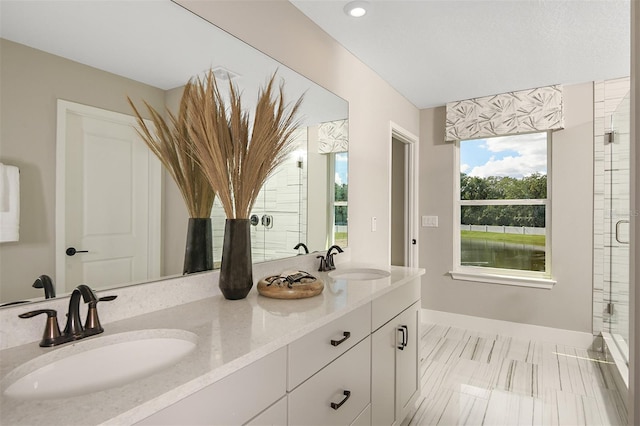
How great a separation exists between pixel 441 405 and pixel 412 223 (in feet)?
6.65

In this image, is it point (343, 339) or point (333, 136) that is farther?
point (333, 136)

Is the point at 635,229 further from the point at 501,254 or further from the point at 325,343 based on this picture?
the point at 501,254

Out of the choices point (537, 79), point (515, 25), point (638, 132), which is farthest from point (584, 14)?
point (638, 132)

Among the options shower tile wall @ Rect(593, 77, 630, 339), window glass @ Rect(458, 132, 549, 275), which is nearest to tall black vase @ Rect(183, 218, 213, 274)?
window glass @ Rect(458, 132, 549, 275)

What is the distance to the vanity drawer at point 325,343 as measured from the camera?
3.37 feet

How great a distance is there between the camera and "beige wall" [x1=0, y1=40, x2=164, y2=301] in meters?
0.88

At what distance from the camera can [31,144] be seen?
921 millimetres

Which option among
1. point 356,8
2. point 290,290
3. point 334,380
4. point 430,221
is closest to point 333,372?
point 334,380

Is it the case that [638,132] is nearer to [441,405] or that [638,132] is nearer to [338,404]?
[338,404]

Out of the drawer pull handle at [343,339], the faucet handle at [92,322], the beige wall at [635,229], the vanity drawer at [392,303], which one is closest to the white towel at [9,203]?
the faucet handle at [92,322]

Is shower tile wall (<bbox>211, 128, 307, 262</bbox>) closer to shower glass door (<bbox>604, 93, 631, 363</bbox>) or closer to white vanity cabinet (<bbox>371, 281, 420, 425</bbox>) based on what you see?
white vanity cabinet (<bbox>371, 281, 420, 425</bbox>)

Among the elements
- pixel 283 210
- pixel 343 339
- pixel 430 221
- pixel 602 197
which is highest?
pixel 602 197

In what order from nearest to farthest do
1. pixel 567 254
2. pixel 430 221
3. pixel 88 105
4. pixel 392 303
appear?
pixel 88 105
pixel 392 303
pixel 567 254
pixel 430 221

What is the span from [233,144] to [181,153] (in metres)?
0.20
